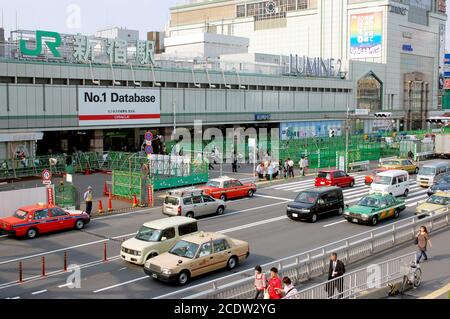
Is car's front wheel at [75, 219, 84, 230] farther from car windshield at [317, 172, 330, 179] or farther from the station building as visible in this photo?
the station building

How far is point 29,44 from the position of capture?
4488 centimetres

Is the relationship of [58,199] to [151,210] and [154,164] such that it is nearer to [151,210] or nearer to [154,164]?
[151,210]

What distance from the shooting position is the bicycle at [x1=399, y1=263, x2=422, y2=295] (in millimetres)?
16125

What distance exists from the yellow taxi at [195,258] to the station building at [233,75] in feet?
93.4

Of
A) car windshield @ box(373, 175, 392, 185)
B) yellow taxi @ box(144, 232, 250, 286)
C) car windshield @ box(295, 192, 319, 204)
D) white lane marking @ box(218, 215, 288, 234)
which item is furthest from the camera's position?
car windshield @ box(373, 175, 392, 185)

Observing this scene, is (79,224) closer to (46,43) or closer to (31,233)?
(31,233)

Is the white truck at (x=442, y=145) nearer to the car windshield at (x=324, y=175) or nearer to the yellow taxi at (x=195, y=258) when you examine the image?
the car windshield at (x=324, y=175)

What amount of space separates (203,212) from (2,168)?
1995cm

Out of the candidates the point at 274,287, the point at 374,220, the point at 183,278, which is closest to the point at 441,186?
the point at 374,220

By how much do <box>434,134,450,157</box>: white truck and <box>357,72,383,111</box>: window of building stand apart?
27781 mm

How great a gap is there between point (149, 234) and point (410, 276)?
29.8ft

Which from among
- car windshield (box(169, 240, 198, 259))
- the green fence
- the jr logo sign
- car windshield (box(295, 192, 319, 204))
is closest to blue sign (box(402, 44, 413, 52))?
the jr logo sign

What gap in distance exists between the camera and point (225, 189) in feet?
108
